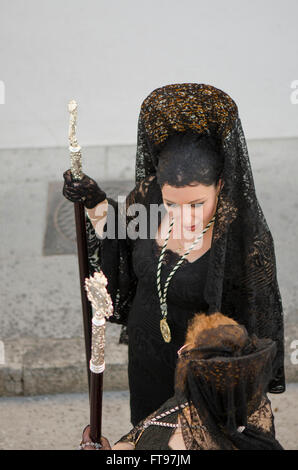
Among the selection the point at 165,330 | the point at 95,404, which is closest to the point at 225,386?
the point at 95,404

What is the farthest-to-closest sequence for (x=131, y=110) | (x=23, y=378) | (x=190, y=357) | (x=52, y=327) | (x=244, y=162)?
(x=131, y=110) < (x=52, y=327) < (x=23, y=378) < (x=244, y=162) < (x=190, y=357)

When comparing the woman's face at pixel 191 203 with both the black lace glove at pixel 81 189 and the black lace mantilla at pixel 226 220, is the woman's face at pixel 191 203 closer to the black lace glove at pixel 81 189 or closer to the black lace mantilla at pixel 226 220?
the black lace mantilla at pixel 226 220

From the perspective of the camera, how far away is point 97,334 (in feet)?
8.34

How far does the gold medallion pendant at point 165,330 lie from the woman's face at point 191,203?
0.45 metres

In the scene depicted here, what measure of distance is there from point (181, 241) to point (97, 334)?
2.21ft

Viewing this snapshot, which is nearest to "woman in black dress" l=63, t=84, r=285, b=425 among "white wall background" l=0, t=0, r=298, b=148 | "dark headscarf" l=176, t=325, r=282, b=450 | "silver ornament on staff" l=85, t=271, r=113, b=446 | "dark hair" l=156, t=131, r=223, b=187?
"dark hair" l=156, t=131, r=223, b=187

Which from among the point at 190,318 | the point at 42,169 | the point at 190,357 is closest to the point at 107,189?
the point at 42,169

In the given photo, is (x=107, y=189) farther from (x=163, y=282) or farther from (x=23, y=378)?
(x=163, y=282)

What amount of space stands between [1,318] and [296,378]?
7.13 feet

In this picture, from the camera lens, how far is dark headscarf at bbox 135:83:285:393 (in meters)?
2.67

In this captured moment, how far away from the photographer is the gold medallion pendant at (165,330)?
308 cm

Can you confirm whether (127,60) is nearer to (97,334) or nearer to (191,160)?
(191,160)

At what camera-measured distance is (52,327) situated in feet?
16.6

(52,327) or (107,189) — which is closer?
(52,327)
